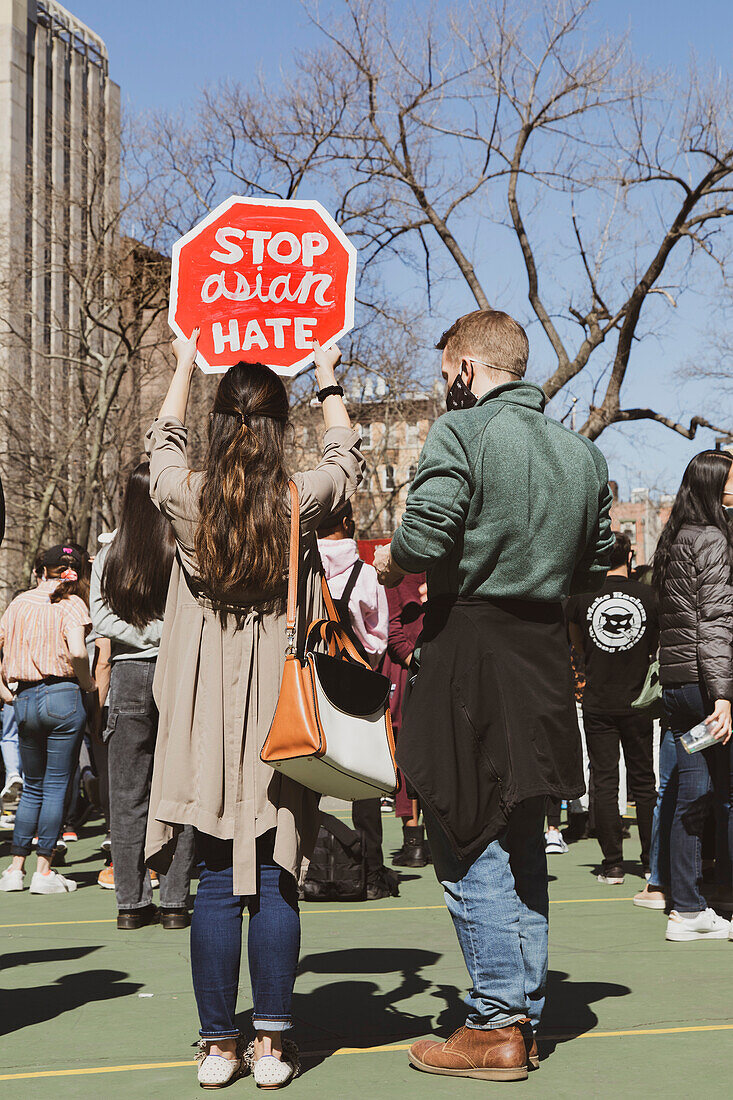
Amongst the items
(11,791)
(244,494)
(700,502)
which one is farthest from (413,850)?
(244,494)

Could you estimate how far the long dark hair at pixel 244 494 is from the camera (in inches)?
152

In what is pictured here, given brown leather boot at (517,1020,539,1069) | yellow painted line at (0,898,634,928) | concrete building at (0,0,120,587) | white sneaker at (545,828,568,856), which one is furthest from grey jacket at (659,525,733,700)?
concrete building at (0,0,120,587)

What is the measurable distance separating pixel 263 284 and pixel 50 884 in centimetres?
420

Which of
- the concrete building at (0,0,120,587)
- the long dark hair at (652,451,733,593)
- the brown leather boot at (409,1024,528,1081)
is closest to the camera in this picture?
the brown leather boot at (409,1024,528,1081)

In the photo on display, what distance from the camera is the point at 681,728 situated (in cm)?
629

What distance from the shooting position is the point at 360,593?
291 inches

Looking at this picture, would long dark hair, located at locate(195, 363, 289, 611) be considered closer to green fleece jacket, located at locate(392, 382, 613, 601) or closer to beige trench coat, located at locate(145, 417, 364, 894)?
beige trench coat, located at locate(145, 417, 364, 894)

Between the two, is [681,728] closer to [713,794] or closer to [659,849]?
[713,794]

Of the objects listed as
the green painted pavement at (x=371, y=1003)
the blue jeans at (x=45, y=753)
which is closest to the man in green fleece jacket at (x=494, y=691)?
the green painted pavement at (x=371, y=1003)

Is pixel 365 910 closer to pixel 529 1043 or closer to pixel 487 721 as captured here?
pixel 529 1043

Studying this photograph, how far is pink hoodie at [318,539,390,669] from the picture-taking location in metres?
7.32

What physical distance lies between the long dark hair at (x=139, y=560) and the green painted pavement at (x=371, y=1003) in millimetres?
1573

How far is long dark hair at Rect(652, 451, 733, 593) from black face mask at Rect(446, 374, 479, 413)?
7.93 feet

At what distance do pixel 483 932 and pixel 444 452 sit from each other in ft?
4.63
